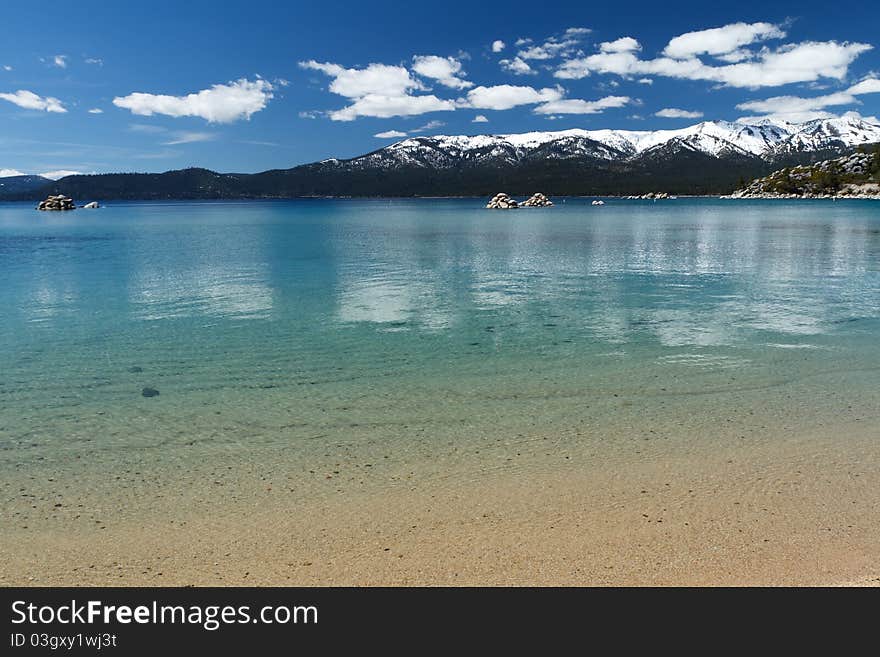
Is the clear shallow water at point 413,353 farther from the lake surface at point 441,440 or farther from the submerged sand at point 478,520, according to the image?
the submerged sand at point 478,520

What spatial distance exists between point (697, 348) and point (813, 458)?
938 centimetres

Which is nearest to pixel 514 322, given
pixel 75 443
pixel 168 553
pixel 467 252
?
pixel 75 443

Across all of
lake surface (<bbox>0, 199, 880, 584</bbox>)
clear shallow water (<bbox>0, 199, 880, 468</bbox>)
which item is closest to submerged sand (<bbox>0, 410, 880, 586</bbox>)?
lake surface (<bbox>0, 199, 880, 584</bbox>)

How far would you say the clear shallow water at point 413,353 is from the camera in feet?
45.4

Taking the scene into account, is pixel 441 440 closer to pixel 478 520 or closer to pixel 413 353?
pixel 478 520

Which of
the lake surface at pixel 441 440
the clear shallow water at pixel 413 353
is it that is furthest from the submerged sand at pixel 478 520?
the clear shallow water at pixel 413 353

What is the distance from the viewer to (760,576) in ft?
26.2

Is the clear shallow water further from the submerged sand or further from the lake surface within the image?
the submerged sand

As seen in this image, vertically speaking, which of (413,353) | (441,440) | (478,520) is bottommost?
(478,520)

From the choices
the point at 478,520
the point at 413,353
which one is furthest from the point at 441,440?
the point at 413,353

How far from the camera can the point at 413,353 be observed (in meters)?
20.2

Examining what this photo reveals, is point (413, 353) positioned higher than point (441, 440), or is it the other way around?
point (413, 353)

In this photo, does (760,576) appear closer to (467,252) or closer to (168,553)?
(168,553)
